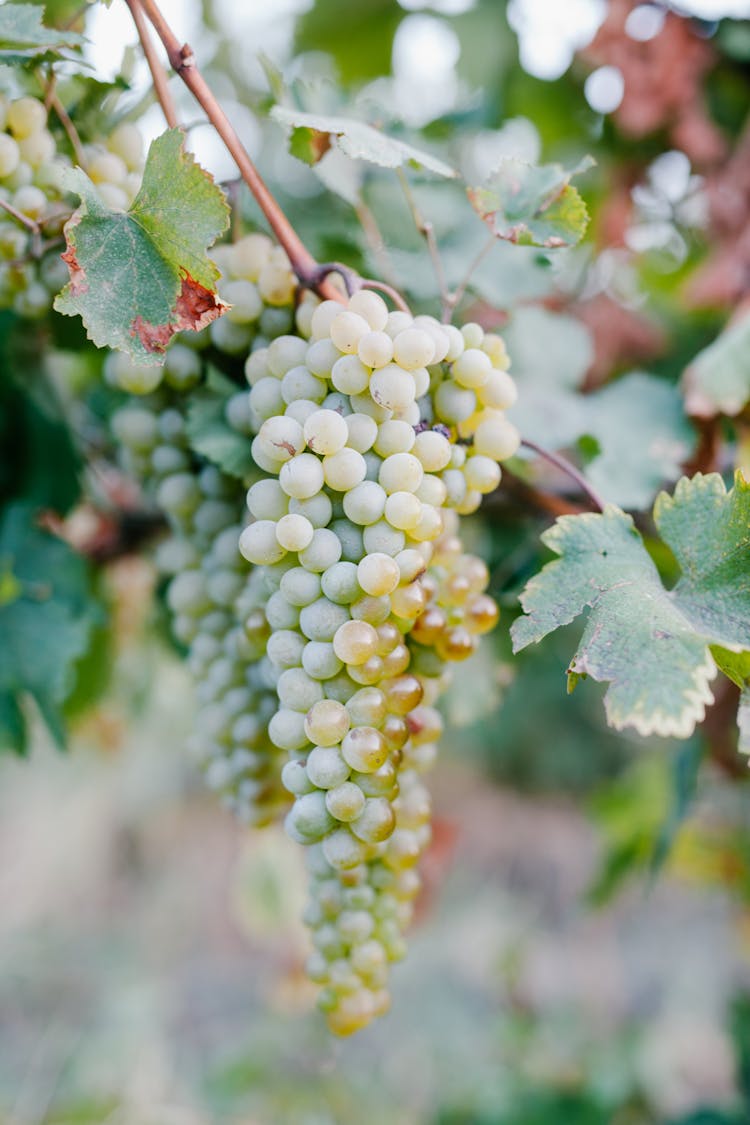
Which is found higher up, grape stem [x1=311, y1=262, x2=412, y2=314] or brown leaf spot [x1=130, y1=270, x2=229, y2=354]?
grape stem [x1=311, y1=262, x2=412, y2=314]

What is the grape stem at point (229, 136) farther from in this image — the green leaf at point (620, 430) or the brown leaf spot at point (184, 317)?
the green leaf at point (620, 430)

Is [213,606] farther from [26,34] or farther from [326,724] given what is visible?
[26,34]

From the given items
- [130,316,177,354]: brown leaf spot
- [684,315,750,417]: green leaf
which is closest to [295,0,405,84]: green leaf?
[684,315,750,417]: green leaf

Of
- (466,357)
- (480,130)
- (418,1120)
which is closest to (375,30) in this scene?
(480,130)

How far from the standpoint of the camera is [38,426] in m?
0.82

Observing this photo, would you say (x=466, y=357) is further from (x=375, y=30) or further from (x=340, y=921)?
(x=375, y=30)

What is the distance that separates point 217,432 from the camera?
0.55m

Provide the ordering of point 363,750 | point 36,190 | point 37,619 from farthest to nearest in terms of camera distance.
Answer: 1. point 37,619
2. point 36,190
3. point 363,750

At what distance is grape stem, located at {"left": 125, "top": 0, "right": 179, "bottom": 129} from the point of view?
17.7 inches

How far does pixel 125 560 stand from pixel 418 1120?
1.40 meters

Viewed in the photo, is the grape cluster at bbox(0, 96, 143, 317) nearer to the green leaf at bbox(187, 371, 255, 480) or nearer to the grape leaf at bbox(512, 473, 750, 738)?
the green leaf at bbox(187, 371, 255, 480)

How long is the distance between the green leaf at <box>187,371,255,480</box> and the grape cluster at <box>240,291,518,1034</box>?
0.06m

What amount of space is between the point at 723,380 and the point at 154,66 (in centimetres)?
53

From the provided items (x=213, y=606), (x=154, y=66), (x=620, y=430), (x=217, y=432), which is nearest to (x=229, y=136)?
(x=154, y=66)
